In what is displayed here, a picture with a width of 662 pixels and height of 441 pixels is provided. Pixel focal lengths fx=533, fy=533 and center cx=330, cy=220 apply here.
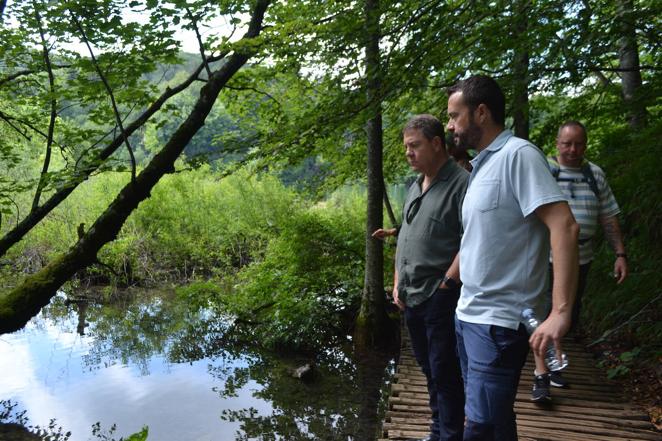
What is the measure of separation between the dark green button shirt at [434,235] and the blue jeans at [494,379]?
766mm

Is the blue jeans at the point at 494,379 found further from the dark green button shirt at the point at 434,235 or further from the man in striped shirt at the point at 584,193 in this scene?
the man in striped shirt at the point at 584,193

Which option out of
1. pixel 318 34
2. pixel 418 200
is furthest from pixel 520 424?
pixel 318 34

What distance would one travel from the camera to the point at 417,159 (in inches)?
104

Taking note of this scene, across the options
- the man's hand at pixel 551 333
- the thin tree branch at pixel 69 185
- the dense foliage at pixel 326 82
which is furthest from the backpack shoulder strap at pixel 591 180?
the thin tree branch at pixel 69 185

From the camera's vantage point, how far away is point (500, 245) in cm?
179

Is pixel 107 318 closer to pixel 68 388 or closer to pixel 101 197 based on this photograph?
pixel 68 388

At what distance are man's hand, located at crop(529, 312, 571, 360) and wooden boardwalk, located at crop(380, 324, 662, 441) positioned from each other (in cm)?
203

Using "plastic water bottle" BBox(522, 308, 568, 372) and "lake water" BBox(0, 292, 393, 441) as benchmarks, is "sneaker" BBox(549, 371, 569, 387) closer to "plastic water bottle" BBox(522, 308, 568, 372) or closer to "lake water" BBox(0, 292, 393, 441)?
"lake water" BBox(0, 292, 393, 441)

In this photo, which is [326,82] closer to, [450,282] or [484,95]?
[450,282]

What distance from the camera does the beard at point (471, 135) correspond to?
1.89m

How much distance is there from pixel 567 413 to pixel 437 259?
6.38ft

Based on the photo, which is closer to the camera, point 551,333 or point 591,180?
point 551,333

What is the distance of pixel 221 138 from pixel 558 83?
153 inches

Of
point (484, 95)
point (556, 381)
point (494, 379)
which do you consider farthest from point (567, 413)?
point (484, 95)
